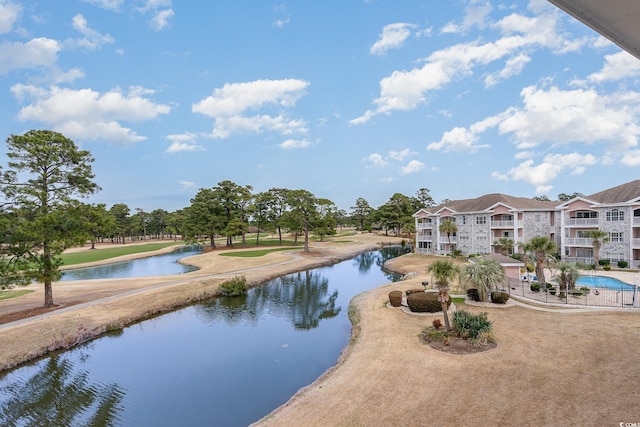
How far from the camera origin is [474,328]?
1603 centimetres

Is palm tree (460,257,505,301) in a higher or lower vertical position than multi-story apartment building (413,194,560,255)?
lower

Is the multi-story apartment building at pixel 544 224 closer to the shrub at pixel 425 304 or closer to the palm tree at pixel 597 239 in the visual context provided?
the palm tree at pixel 597 239

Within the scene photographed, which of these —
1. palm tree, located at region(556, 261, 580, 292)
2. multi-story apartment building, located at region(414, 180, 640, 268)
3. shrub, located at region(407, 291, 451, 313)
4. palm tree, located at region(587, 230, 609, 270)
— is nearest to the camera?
shrub, located at region(407, 291, 451, 313)

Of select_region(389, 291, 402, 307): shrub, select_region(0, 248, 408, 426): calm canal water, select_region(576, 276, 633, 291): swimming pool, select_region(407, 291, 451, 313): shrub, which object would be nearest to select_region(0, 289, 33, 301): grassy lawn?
select_region(0, 248, 408, 426): calm canal water

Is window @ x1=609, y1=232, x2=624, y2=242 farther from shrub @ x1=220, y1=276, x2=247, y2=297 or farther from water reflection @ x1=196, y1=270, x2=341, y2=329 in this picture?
shrub @ x1=220, y1=276, x2=247, y2=297

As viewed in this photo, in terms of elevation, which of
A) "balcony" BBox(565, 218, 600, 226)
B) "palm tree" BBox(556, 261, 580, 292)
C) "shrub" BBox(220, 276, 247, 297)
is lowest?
"shrub" BBox(220, 276, 247, 297)

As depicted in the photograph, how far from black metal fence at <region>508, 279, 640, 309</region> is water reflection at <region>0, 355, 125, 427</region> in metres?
25.3

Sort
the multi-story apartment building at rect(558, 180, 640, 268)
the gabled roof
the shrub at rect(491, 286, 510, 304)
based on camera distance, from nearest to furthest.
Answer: the shrub at rect(491, 286, 510, 304), the multi-story apartment building at rect(558, 180, 640, 268), the gabled roof

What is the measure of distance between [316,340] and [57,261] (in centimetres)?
1907

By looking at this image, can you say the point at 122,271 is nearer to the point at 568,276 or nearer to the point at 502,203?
the point at 568,276

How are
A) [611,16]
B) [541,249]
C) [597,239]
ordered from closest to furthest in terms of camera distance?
[611,16] → [541,249] → [597,239]

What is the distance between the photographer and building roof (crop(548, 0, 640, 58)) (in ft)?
12.2

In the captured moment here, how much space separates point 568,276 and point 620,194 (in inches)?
828

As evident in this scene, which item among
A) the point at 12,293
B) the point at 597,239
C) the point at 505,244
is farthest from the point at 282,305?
the point at 597,239
